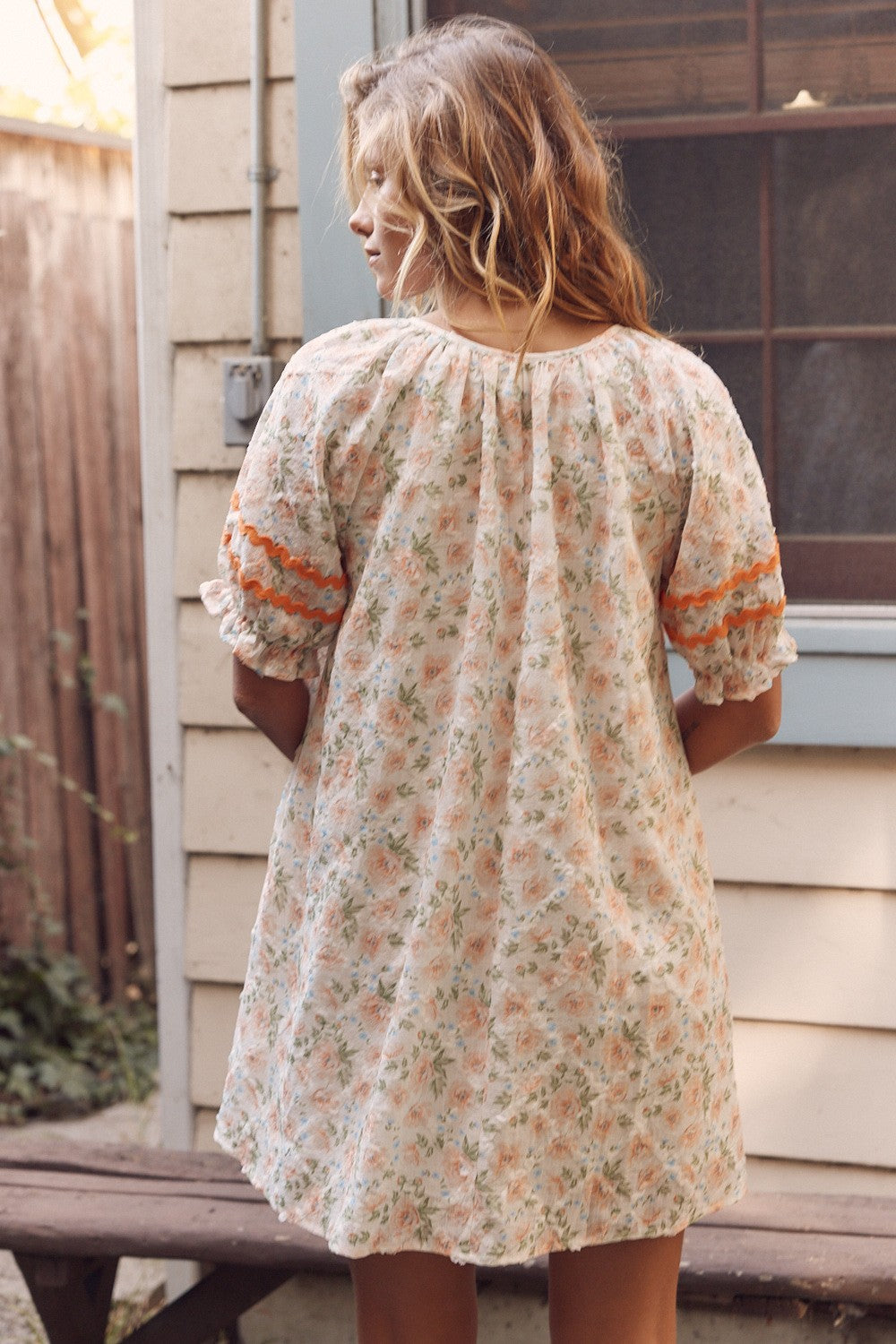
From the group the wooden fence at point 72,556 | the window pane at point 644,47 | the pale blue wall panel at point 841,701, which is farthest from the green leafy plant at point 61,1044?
the window pane at point 644,47

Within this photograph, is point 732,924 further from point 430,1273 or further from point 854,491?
point 430,1273

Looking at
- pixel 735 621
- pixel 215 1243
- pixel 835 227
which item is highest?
pixel 835 227

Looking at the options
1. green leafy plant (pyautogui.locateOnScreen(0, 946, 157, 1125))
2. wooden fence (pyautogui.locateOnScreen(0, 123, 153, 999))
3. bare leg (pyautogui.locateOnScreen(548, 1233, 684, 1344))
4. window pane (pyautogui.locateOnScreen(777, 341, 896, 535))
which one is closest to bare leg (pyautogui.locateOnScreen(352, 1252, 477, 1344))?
bare leg (pyautogui.locateOnScreen(548, 1233, 684, 1344))

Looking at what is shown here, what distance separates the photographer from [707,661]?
4.94ft

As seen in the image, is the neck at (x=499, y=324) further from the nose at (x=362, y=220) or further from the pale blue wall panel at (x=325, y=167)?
the pale blue wall panel at (x=325, y=167)

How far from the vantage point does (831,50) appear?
2.31 m

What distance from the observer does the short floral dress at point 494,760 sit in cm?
139

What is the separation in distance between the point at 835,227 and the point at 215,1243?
1.92 m

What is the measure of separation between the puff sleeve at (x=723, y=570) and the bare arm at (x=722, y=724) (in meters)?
0.04

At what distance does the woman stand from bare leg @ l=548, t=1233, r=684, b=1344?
0.01 m

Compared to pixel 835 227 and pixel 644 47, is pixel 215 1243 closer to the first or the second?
pixel 835 227

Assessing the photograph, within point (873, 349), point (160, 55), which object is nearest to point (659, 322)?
point (873, 349)

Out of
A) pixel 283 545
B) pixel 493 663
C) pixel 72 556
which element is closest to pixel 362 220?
pixel 283 545

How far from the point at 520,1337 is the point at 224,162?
85.9 inches
